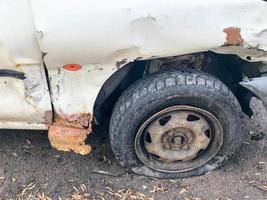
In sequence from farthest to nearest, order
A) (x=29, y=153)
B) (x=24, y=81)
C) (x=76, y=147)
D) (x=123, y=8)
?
(x=29, y=153), (x=76, y=147), (x=24, y=81), (x=123, y=8)

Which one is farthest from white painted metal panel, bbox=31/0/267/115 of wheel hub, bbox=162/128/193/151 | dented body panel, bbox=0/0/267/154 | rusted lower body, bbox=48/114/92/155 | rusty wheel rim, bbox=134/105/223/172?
wheel hub, bbox=162/128/193/151

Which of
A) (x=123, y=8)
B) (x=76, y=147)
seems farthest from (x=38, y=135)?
(x=123, y=8)

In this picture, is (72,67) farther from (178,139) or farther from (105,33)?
(178,139)

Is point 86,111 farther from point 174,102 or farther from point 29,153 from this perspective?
point 29,153

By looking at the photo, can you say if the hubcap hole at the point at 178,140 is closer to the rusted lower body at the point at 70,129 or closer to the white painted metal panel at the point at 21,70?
the rusted lower body at the point at 70,129

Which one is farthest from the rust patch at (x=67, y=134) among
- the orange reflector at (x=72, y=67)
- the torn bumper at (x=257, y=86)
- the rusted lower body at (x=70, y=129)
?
the torn bumper at (x=257, y=86)

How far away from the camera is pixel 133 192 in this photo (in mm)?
3471

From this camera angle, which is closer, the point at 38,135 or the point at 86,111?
the point at 86,111

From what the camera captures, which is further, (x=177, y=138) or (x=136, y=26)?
(x=177, y=138)

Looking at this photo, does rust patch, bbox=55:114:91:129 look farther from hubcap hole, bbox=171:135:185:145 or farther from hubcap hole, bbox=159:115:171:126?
hubcap hole, bbox=171:135:185:145

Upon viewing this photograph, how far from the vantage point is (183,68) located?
129 inches

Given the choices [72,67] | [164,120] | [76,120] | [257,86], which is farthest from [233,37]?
[76,120]

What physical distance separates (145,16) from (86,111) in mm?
751

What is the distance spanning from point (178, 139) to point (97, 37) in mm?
965
